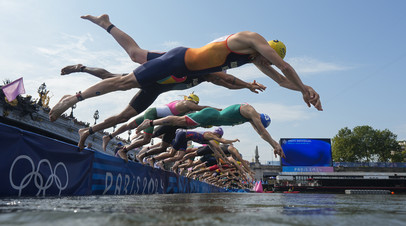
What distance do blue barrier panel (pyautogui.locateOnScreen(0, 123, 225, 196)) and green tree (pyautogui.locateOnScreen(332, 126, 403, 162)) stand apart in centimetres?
5475

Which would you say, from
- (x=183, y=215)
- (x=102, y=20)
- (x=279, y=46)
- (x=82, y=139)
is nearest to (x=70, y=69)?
(x=102, y=20)

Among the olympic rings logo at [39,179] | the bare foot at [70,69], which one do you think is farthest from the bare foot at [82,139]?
the bare foot at [70,69]

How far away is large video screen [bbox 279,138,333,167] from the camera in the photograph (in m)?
28.1

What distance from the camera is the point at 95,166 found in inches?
194

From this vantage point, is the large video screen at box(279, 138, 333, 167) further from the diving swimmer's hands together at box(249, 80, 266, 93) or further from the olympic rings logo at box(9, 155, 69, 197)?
the olympic rings logo at box(9, 155, 69, 197)

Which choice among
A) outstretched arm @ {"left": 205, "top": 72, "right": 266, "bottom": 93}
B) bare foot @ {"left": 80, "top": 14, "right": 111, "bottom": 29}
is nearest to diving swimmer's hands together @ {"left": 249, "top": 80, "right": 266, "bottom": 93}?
outstretched arm @ {"left": 205, "top": 72, "right": 266, "bottom": 93}

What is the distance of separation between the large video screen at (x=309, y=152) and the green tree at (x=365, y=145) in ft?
93.3

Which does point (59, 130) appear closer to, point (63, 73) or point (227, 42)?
point (63, 73)

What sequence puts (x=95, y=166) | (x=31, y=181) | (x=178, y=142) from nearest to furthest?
(x=31, y=181)
(x=95, y=166)
(x=178, y=142)

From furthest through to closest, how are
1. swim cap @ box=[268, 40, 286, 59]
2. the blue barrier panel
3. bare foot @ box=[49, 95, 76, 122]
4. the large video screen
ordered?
the large video screen → swim cap @ box=[268, 40, 286, 59] → bare foot @ box=[49, 95, 76, 122] → the blue barrier panel

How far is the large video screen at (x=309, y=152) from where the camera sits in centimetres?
2812

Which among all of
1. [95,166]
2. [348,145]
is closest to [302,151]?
[95,166]

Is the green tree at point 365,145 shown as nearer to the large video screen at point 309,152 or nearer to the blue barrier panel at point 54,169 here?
the large video screen at point 309,152

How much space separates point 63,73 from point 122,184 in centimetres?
290
